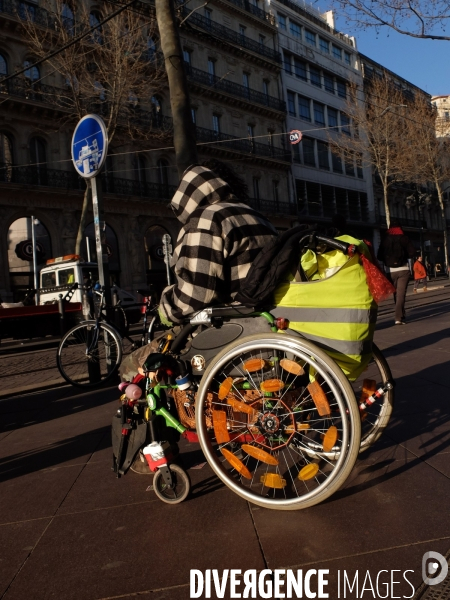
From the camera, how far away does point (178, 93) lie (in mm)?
9633

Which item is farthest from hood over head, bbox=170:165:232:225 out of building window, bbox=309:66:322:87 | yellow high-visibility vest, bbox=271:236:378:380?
building window, bbox=309:66:322:87

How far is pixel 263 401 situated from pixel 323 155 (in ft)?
148

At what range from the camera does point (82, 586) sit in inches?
82.4

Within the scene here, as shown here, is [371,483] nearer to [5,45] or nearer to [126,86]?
[126,86]

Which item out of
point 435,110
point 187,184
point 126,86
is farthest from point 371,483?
point 435,110

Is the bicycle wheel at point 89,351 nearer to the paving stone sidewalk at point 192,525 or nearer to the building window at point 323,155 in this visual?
the paving stone sidewalk at point 192,525

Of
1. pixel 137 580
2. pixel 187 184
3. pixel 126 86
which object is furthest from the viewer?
pixel 126 86

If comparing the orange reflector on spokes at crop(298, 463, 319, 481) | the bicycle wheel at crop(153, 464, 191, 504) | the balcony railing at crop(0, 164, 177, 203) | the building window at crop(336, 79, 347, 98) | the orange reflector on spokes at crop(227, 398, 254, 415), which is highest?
the building window at crop(336, 79, 347, 98)

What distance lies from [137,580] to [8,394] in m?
4.72

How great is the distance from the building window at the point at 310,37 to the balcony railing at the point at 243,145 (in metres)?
11.0

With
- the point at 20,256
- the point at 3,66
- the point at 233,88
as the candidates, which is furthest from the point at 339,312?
the point at 233,88

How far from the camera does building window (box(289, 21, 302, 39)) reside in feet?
147

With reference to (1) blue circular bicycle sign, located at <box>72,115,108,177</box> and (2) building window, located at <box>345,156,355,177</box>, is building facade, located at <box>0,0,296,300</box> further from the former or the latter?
(1) blue circular bicycle sign, located at <box>72,115,108,177</box>

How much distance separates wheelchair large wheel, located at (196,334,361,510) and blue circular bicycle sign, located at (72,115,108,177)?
4241 millimetres
